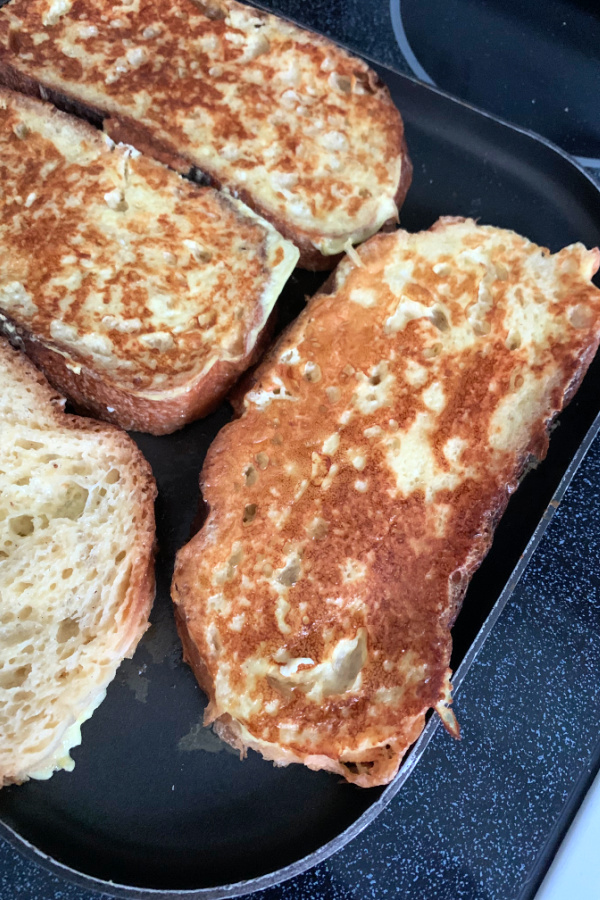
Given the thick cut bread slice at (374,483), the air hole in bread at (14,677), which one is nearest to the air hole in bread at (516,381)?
the thick cut bread slice at (374,483)

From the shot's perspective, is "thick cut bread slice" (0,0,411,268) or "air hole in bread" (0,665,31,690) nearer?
"air hole in bread" (0,665,31,690)

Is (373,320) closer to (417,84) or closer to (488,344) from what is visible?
(488,344)

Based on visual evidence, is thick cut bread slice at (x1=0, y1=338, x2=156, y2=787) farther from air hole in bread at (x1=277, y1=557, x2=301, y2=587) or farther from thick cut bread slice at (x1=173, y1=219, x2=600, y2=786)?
air hole in bread at (x1=277, y1=557, x2=301, y2=587)

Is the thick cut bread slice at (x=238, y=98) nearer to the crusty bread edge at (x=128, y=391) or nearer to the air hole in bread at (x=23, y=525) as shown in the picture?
the crusty bread edge at (x=128, y=391)

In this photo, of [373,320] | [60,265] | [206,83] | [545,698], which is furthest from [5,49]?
[545,698]

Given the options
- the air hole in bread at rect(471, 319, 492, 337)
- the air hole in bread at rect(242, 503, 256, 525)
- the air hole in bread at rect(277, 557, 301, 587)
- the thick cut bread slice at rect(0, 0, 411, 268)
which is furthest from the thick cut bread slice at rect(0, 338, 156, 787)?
the air hole in bread at rect(471, 319, 492, 337)
